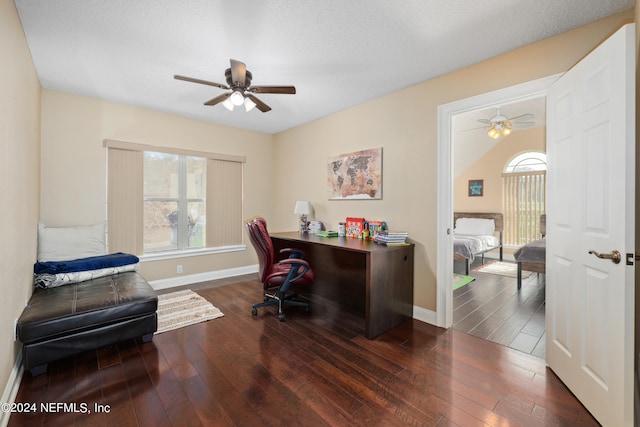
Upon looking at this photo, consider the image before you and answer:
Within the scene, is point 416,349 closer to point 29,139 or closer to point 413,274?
point 413,274

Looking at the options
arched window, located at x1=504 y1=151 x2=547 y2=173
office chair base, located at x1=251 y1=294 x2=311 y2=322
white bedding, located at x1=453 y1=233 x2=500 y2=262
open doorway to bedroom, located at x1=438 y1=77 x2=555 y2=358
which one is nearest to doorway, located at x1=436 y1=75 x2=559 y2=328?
open doorway to bedroom, located at x1=438 y1=77 x2=555 y2=358

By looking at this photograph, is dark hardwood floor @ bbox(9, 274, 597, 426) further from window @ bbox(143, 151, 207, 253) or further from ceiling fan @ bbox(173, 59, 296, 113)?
ceiling fan @ bbox(173, 59, 296, 113)

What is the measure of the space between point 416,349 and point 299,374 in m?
1.02

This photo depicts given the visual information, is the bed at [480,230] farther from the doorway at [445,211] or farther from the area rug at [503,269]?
the doorway at [445,211]

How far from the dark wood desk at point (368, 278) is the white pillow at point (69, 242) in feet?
6.57

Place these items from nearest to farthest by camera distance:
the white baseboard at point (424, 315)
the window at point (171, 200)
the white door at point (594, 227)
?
the white door at point (594, 227) → the white baseboard at point (424, 315) → the window at point (171, 200)

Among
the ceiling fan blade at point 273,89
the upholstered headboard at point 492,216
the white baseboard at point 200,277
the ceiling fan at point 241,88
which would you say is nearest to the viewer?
the ceiling fan at point 241,88

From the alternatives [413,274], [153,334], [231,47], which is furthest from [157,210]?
[413,274]

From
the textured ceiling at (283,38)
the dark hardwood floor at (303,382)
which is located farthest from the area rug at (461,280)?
the textured ceiling at (283,38)

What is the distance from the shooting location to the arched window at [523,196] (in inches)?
229

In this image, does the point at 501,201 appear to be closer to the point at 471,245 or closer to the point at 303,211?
the point at 471,245

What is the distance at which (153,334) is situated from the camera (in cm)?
251

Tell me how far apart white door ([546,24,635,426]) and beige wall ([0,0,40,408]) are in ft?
10.7

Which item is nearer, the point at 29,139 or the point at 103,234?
the point at 29,139
